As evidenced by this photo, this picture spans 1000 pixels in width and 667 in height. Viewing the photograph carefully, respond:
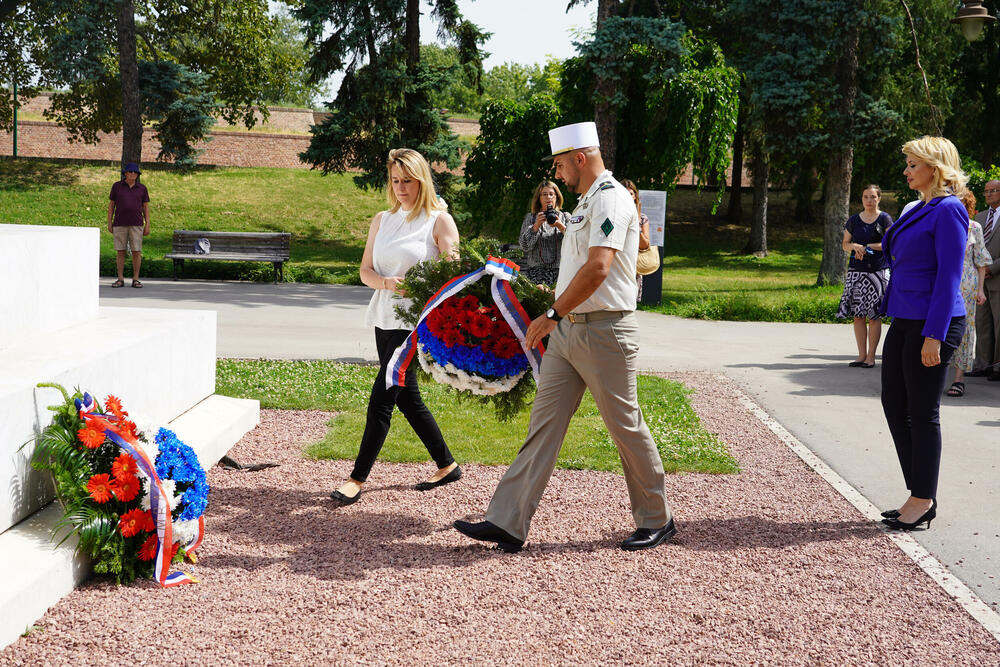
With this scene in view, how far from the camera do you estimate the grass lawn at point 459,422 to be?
21.6 feet

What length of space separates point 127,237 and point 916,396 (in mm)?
15221

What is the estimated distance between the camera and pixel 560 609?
4.03m

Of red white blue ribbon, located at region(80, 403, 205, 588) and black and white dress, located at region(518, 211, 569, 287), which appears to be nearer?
red white blue ribbon, located at region(80, 403, 205, 588)

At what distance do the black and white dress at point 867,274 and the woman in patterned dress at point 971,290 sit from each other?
1.04m

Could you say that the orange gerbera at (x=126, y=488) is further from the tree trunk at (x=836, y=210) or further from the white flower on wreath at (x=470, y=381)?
the tree trunk at (x=836, y=210)

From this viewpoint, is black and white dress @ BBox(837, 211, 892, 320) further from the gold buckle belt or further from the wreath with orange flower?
the wreath with orange flower

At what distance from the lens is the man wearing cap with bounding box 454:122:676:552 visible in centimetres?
445

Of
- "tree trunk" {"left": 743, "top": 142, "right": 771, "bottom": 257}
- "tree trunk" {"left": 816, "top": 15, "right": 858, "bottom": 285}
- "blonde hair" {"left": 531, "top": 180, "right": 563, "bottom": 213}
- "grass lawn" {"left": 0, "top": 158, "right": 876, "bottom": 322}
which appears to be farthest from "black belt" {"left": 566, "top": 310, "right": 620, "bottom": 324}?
"tree trunk" {"left": 743, "top": 142, "right": 771, "bottom": 257}

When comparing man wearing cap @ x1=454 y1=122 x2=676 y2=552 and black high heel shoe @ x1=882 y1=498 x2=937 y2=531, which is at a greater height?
man wearing cap @ x1=454 y1=122 x2=676 y2=552

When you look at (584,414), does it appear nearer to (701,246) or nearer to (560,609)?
(560,609)

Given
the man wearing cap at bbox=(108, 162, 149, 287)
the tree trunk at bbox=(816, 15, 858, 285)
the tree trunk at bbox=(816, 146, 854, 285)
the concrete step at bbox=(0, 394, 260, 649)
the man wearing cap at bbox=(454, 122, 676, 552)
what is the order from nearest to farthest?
the concrete step at bbox=(0, 394, 260, 649)
the man wearing cap at bbox=(454, 122, 676, 552)
the man wearing cap at bbox=(108, 162, 149, 287)
the tree trunk at bbox=(816, 15, 858, 285)
the tree trunk at bbox=(816, 146, 854, 285)

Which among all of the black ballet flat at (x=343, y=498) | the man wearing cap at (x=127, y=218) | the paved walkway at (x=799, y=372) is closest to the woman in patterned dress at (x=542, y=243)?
the paved walkway at (x=799, y=372)

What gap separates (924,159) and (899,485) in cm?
224

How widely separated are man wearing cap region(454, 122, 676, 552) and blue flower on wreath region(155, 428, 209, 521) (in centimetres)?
127
